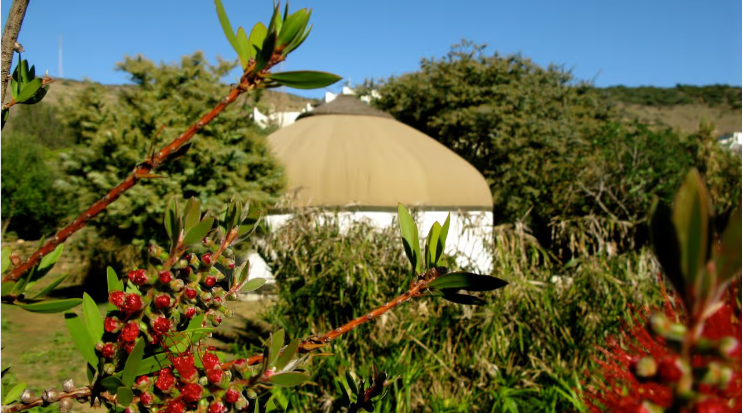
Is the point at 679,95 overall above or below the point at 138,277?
above

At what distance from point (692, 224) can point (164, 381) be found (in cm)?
68

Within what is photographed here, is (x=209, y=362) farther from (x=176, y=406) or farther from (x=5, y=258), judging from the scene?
(x=5, y=258)

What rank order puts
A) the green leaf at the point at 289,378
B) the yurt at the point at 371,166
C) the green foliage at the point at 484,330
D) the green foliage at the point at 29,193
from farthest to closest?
the green foliage at the point at 29,193 < the yurt at the point at 371,166 < the green foliage at the point at 484,330 < the green leaf at the point at 289,378

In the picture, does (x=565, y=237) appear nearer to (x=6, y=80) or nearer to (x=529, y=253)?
(x=529, y=253)

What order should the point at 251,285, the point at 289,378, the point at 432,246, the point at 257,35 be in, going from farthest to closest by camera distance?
1. the point at 251,285
2. the point at 432,246
3. the point at 257,35
4. the point at 289,378

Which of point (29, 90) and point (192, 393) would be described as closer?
point (192, 393)

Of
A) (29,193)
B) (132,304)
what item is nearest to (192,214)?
(132,304)

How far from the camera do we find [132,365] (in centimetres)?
74

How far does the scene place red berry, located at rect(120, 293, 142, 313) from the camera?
2.60ft

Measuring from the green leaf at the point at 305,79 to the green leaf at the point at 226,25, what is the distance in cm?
8

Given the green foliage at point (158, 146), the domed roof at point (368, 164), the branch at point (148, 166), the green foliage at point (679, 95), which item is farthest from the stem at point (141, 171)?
the green foliage at point (679, 95)

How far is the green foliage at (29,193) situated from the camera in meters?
18.1

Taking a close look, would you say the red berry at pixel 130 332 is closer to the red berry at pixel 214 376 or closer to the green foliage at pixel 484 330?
the red berry at pixel 214 376

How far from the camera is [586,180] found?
1490cm
